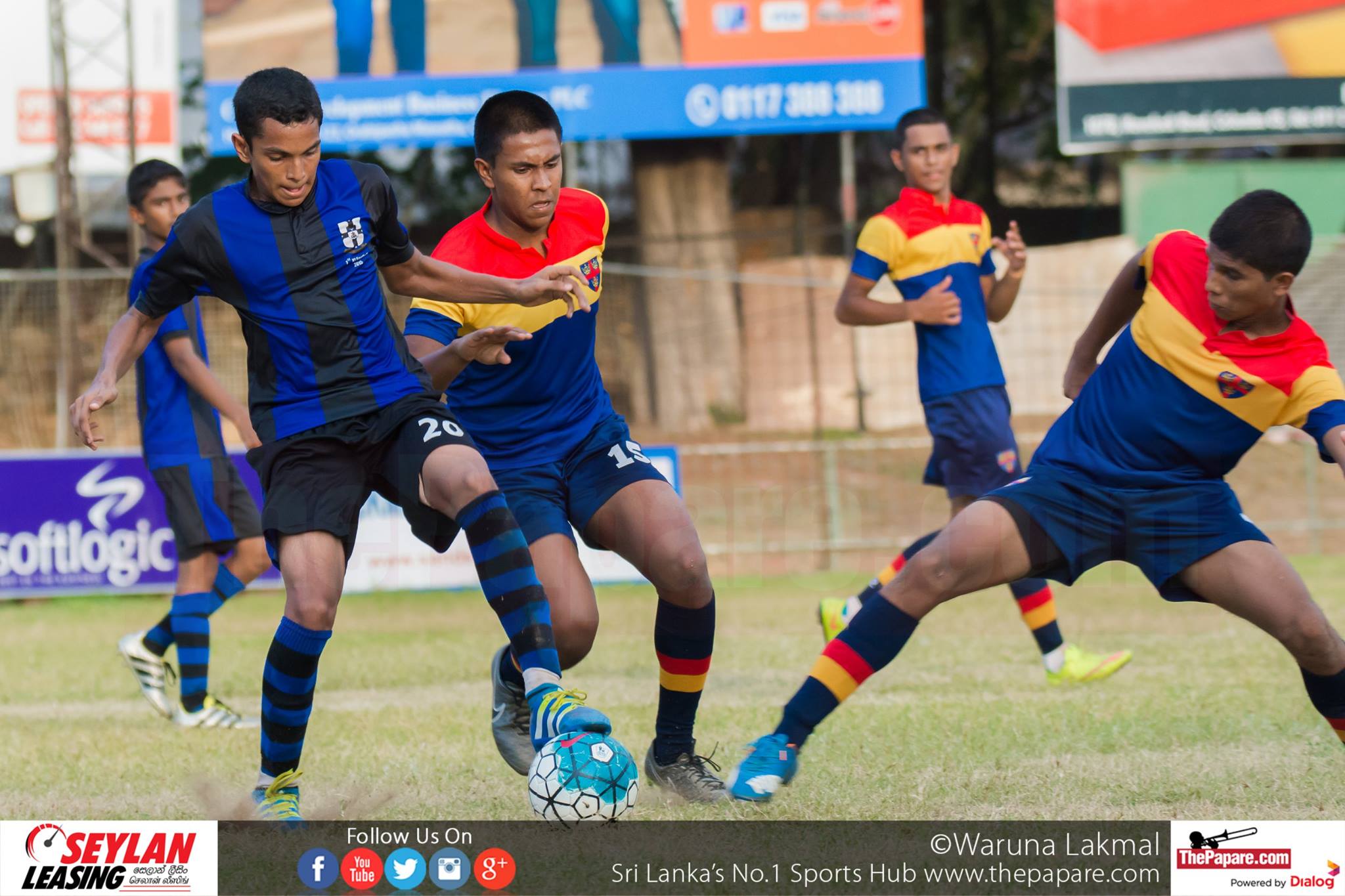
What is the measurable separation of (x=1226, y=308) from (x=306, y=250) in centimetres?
241

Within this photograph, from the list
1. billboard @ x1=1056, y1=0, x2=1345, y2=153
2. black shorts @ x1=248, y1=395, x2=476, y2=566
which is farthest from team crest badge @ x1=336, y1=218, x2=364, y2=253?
billboard @ x1=1056, y1=0, x2=1345, y2=153

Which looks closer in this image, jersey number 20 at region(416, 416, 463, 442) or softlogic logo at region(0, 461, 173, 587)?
jersey number 20 at region(416, 416, 463, 442)

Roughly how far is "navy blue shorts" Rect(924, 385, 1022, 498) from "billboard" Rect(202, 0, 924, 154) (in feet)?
25.0

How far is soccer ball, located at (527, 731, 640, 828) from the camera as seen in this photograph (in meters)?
3.56

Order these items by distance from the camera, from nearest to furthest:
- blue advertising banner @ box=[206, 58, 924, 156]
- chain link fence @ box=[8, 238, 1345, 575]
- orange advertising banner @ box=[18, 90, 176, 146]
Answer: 1. chain link fence @ box=[8, 238, 1345, 575]
2. blue advertising banner @ box=[206, 58, 924, 156]
3. orange advertising banner @ box=[18, 90, 176, 146]

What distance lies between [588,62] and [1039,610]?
902 cm

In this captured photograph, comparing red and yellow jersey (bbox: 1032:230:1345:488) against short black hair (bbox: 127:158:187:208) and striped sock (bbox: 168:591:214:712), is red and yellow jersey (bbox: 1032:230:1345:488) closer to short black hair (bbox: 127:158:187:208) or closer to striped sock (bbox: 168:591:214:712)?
striped sock (bbox: 168:591:214:712)

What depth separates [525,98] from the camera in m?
4.46

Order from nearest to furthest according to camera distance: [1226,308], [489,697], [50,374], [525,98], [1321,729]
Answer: [1226,308]
[525,98]
[1321,729]
[489,697]
[50,374]

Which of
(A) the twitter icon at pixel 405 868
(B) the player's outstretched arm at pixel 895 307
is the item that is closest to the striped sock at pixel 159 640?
(B) the player's outstretched arm at pixel 895 307

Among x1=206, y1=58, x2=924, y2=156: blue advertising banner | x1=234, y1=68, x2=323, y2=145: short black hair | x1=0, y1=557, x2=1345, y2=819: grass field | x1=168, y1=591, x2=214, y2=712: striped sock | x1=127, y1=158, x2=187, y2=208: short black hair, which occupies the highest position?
x1=206, y1=58, x2=924, y2=156: blue advertising banner

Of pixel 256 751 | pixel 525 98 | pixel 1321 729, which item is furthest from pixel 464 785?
pixel 1321 729

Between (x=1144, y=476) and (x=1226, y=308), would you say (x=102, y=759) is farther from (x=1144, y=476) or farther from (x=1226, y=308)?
(x=1226, y=308)

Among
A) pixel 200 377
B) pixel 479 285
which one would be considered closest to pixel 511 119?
pixel 479 285
